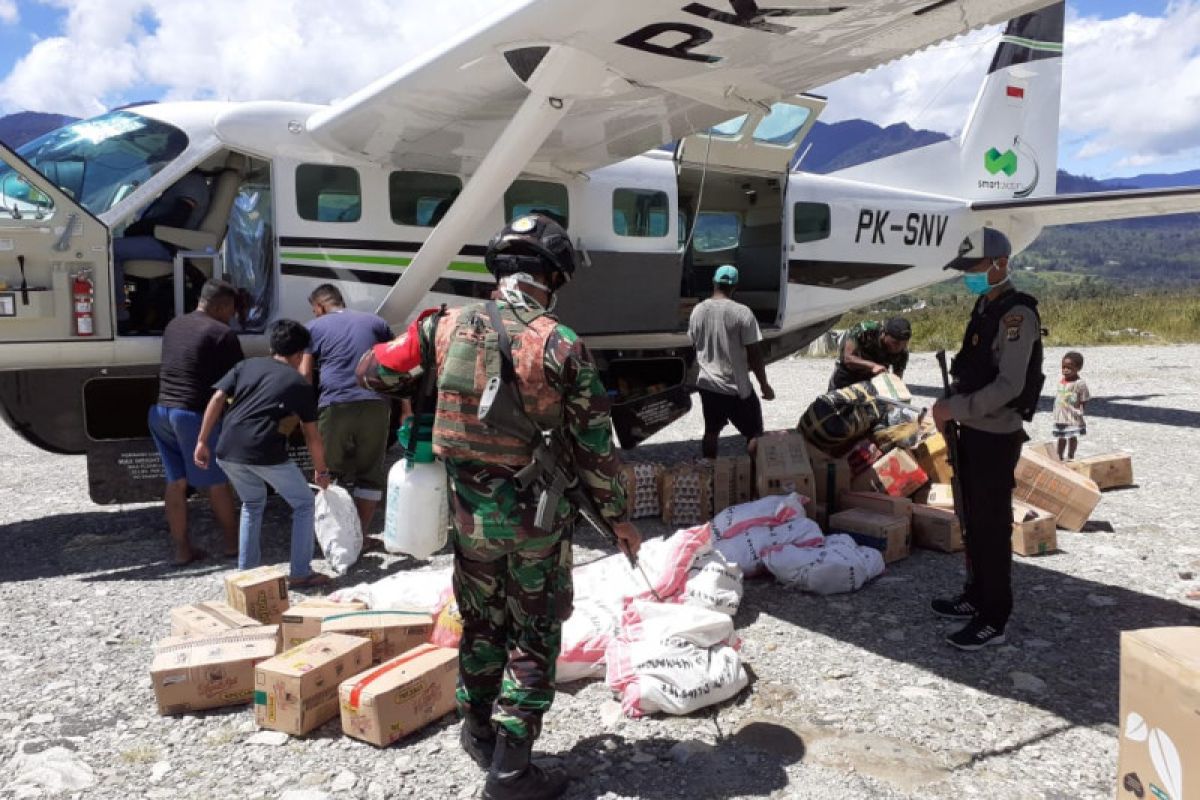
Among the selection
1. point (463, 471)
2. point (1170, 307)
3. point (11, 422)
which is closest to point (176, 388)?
point (11, 422)

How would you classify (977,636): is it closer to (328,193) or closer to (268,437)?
(268,437)

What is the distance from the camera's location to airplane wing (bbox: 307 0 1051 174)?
4.25 m

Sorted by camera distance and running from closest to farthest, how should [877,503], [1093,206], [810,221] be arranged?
[877,503], [810,221], [1093,206]

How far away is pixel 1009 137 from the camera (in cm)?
1187

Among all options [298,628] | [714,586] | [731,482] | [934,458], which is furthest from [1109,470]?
[298,628]

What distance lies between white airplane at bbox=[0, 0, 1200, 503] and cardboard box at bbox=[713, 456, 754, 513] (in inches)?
51.6

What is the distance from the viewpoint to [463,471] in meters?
2.95

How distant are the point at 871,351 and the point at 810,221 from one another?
7.00 feet

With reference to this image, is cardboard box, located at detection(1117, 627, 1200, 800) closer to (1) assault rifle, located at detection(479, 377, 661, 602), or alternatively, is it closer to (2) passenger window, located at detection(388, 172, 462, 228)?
(1) assault rifle, located at detection(479, 377, 661, 602)

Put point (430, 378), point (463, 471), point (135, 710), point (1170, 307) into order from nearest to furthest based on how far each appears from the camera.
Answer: point (463, 471)
point (430, 378)
point (135, 710)
point (1170, 307)

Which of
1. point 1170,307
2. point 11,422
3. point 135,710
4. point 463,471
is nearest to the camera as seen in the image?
point 463,471

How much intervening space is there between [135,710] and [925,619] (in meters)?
3.65

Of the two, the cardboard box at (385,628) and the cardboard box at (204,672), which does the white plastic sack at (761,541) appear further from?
the cardboard box at (204,672)

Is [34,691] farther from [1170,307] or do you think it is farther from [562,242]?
[1170,307]
